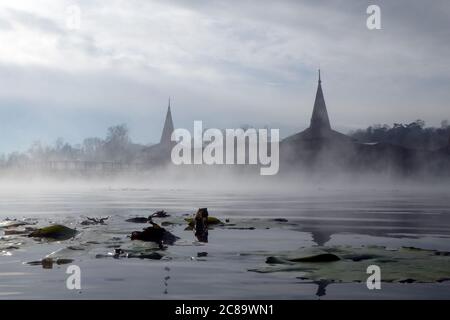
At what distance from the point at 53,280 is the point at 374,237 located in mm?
8921

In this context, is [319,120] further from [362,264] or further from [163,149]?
[362,264]

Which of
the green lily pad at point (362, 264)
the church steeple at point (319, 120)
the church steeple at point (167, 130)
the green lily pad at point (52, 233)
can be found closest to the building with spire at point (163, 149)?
the church steeple at point (167, 130)

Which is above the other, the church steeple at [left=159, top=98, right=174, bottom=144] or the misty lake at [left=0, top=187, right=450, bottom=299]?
the church steeple at [left=159, top=98, right=174, bottom=144]

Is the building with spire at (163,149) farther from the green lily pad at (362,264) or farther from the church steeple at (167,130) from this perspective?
the green lily pad at (362,264)

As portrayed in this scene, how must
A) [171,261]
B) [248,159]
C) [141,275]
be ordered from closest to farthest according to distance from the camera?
1. [141,275]
2. [171,261]
3. [248,159]

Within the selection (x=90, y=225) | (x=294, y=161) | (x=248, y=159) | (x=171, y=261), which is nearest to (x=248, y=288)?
(x=171, y=261)

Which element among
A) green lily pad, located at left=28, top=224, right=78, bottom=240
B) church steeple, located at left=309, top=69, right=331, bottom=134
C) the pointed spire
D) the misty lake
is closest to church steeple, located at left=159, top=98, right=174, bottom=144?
the pointed spire

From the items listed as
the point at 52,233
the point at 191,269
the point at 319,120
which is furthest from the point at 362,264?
the point at 319,120

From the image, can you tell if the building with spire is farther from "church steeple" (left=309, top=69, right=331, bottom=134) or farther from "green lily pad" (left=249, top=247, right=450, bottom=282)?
"green lily pad" (left=249, top=247, right=450, bottom=282)

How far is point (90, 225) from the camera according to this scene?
1744cm

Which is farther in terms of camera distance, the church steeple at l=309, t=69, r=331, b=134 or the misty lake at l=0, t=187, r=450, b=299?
the church steeple at l=309, t=69, r=331, b=134

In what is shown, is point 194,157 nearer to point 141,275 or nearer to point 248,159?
point 248,159

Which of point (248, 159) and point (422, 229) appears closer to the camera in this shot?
point (422, 229)
